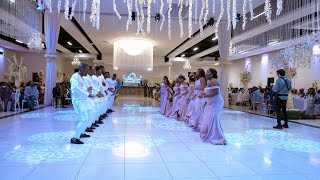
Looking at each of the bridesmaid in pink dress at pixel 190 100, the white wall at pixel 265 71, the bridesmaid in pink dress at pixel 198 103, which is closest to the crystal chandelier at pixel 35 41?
the bridesmaid in pink dress at pixel 190 100

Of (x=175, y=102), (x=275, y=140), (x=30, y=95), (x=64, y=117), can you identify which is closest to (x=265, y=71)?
(x=175, y=102)

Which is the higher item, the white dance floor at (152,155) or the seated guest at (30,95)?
the seated guest at (30,95)

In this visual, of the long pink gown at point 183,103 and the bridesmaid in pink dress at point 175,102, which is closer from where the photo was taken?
the long pink gown at point 183,103

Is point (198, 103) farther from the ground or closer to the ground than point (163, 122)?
farther from the ground

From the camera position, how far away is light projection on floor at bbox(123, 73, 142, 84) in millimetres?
27766

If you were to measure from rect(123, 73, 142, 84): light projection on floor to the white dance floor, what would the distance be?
842 inches

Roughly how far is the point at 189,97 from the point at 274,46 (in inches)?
432

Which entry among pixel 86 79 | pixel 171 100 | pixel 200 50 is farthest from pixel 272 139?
pixel 200 50

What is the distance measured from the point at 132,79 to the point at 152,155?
23981mm

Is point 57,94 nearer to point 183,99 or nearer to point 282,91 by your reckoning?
point 183,99

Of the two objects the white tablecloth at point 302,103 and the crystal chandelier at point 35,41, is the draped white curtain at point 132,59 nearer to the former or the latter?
the crystal chandelier at point 35,41

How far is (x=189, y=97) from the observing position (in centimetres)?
770

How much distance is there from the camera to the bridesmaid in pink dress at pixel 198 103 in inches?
253

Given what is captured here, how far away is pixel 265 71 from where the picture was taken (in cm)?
1953
